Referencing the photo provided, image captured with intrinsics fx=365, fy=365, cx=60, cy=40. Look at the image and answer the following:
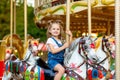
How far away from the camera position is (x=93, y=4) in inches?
344

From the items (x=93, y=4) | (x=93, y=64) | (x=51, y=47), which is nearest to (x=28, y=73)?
(x=51, y=47)

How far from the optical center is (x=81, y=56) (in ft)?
15.3

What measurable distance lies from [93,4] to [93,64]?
4.21 m

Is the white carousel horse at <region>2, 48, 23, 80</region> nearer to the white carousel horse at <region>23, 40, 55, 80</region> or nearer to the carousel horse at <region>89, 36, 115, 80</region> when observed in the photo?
the white carousel horse at <region>23, 40, 55, 80</region>

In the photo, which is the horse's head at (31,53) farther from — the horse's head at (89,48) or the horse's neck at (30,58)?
the horse's head at (89,48)

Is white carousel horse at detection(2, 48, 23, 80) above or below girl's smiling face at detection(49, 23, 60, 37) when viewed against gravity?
below

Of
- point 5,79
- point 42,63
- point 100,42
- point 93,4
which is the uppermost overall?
point 93,4

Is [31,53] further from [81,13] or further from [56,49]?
[81,13]

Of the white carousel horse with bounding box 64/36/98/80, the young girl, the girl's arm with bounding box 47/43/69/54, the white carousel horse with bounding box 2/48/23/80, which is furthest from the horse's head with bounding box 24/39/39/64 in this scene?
the white carousel horse with bounding box 64/36/98/80

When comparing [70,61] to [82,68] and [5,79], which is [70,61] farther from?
[5,79]

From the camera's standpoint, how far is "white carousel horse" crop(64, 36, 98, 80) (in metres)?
4.60

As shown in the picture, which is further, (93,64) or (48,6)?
(48,6)

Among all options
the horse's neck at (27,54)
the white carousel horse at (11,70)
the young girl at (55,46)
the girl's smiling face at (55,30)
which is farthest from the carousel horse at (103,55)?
A: the white carousel horse at (11,70)

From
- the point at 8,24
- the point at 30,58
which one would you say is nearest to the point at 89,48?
the point at 30,58
